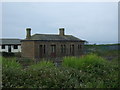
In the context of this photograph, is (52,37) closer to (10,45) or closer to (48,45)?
(48,45)

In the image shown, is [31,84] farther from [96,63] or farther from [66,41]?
[66,41]

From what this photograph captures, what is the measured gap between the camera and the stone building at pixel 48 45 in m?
30.1

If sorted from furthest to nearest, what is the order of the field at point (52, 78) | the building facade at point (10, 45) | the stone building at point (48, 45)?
the building facade at point (10, 45) < the stone building at point (48, 45) < the field at point (52, 78)

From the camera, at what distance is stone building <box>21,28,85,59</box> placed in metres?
30.1

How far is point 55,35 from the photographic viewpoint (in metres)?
33.5

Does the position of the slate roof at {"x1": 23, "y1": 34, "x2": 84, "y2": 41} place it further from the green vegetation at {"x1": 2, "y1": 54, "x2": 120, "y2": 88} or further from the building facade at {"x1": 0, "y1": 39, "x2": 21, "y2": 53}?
the green vegetation at {"x1": 2, "y1": 54, "x2": 120, "y2": 88}

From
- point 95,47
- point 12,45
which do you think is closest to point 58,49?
point 95,47

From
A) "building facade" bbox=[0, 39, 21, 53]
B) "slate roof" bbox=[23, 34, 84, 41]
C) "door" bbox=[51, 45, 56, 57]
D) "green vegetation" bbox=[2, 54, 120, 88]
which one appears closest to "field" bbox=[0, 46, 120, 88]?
"green vegetation" bbox=[2, 54, 120, 88]

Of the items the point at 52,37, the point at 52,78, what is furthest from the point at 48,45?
the point at 52,78

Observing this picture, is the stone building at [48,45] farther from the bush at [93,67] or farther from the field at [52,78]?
the field at [52,78]

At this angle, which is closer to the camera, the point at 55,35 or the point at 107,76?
the point at 107,76

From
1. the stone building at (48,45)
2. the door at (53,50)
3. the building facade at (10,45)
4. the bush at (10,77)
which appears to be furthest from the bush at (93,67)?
the building facade at (10,45)

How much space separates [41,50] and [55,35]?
419 centimetres

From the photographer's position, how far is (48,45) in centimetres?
3078
